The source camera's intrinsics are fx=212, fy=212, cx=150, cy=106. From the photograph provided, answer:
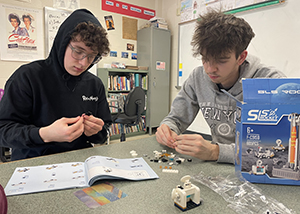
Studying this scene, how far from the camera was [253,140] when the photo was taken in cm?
73

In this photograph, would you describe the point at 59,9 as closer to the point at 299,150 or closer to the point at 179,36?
the point at 179,36

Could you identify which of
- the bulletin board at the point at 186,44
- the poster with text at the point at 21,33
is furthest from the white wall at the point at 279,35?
the poster with text at the point at 21,33

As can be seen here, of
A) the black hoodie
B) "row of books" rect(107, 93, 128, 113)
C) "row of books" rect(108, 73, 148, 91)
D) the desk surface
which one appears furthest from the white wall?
the black hoodie

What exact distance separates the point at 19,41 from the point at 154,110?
2466mm

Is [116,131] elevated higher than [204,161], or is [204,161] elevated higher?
[204,161]

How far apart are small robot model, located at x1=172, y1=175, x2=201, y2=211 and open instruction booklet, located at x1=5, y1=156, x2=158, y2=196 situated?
191mm

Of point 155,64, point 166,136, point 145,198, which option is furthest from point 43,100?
point 155,64

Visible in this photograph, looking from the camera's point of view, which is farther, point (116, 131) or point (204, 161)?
point (116, 131)

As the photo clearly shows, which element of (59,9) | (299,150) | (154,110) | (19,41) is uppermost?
(59,9)

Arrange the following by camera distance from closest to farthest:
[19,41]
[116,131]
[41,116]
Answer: [41,116] → [19,41] → [116,131]

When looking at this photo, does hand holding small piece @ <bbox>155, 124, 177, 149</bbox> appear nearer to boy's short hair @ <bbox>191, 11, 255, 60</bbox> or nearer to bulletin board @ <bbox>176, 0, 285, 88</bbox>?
boy's short hair @ <bbox>191, 11, 255, 60</bbox>

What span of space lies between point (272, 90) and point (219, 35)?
13.5 inches

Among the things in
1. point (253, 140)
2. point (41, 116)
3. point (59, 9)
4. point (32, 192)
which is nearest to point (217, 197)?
point (253, 140)

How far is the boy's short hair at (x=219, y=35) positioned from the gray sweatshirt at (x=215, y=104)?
200 mm
